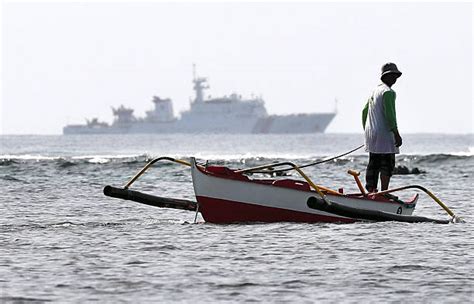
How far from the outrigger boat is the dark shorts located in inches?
20.4

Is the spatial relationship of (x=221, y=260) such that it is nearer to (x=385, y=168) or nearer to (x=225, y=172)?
(x=225, y=172)

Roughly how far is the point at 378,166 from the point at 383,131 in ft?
1.72

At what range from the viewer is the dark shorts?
628 inches

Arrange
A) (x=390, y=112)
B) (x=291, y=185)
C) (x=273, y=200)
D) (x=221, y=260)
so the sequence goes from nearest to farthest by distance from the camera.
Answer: (x=221, y=260), (x=291, y=185), (x=273, y=200), (x=390, y=112)

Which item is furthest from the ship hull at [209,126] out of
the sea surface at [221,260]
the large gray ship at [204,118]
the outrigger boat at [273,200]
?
the outrigger boat at [273,200]

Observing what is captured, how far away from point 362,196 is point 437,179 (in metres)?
18.9

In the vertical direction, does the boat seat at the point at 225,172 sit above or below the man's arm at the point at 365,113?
below

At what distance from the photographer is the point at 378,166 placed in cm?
1606

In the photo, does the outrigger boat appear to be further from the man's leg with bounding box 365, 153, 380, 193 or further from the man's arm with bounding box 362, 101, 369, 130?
the man's arm with bounding box 362, 101, 369, 130

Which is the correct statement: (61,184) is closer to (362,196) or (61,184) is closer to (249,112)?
(362,196)

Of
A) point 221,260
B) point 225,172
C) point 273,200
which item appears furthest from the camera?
point 273,200

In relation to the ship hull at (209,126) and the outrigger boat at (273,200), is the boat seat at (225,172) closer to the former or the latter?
the outrigger boat at (273,200)

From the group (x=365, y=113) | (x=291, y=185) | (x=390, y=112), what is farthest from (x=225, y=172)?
(x=365, y=113)

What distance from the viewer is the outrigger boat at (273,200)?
14938 mm
